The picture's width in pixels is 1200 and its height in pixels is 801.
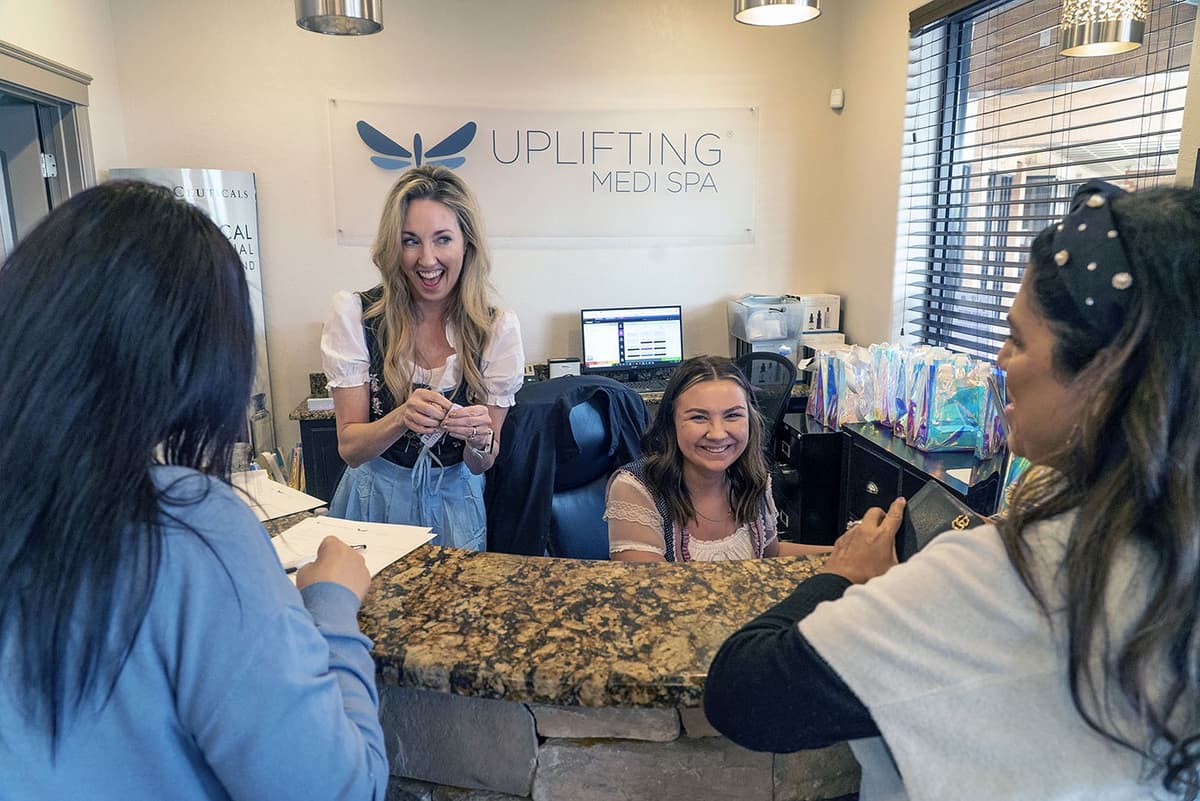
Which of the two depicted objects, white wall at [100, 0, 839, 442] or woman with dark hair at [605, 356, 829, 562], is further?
white wall at [100, 0, 839, 442]

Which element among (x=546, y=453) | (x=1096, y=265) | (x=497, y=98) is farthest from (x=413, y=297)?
(x=497, y=98)

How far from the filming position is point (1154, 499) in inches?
22.2

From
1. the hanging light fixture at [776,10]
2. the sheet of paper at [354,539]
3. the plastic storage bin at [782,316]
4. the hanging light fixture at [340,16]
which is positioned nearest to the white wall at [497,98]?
the plastic storage bin at [782,316]

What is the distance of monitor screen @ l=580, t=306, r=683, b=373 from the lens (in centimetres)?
386

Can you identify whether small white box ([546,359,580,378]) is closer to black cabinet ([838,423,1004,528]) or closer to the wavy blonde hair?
black cabinet ([838,423,1004,528])

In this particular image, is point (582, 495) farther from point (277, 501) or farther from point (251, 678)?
point (251, 678)

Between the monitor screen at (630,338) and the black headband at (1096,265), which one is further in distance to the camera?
the monitor screen at (630,338)

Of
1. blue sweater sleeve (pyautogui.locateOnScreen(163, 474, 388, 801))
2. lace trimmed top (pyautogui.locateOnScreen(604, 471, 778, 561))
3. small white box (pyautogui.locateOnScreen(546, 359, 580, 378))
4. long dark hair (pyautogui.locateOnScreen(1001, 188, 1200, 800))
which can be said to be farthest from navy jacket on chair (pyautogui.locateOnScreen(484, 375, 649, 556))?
small white box (pyautogui.locateOnScreen(546, 359, 580, 378))

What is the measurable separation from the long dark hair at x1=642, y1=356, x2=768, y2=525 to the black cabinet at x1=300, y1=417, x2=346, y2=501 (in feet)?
6.51

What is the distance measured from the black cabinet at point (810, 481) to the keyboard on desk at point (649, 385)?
70cm

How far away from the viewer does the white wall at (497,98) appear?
355 centimetres

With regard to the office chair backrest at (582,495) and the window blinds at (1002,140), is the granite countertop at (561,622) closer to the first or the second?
the office chair backrest at (582,495)

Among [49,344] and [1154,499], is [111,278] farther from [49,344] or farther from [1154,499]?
[1154,499]

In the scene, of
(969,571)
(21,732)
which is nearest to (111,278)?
(21,732)
